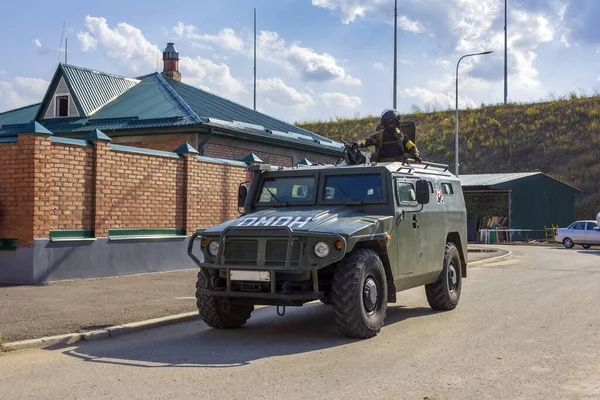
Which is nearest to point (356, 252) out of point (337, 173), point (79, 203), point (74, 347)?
point (337, 173)

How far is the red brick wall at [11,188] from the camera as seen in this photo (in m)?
13.0

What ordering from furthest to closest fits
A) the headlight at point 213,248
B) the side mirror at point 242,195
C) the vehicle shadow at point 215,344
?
1. the side mirror at point 242,195
2. the headlight at point 213,248
3. the vehicle shadow at point 215,344

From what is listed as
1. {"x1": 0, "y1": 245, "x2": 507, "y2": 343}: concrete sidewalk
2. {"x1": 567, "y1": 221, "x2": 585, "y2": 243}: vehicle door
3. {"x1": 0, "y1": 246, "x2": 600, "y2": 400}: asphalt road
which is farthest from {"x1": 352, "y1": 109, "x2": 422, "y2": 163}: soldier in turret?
{"x1": 567, "y1": 221, "x2": 585, "y2": 243}: vehicle door

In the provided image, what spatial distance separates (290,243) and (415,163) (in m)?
3.86

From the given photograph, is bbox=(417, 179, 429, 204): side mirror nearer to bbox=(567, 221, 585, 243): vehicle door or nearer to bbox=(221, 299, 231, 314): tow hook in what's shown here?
bbox=(221, 299, 231, 314): tow hook

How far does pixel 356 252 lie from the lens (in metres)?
8.34

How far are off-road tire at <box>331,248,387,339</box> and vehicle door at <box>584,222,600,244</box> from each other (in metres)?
27.4

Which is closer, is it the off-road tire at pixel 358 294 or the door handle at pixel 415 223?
the off-road tire at pixel 358 294

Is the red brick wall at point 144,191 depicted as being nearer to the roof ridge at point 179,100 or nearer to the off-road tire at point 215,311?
the roof ridge at point 179,100

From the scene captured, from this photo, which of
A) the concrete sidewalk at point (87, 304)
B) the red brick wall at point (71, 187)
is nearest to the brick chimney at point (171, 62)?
the red brick wall at point (71, 187)

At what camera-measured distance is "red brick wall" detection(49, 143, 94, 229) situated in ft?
43.7

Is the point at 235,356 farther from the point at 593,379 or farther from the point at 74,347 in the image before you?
the point at 593,379

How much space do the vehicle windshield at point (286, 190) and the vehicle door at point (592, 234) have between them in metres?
26.7

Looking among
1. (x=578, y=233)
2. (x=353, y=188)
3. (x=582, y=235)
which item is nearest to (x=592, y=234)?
(x=582, y=235)
